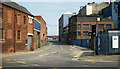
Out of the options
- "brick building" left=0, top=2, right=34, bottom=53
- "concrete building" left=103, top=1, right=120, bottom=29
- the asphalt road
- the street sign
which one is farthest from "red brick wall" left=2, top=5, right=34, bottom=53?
"concrete building" left=103, top=1, right=120, bottom=29

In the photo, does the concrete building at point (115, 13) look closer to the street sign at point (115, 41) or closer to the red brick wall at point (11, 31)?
the red brick wall at point (11, 31)

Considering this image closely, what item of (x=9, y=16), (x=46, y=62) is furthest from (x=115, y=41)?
(x=9, y=16)

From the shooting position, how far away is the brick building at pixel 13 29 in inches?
901

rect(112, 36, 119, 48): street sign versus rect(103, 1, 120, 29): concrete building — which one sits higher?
rect(103, 1, 120, 29): concrete building

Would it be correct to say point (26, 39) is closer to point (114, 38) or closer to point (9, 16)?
point (9, 16)

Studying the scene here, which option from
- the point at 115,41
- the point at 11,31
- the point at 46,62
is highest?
the point at 11,31

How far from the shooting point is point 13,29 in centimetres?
2533

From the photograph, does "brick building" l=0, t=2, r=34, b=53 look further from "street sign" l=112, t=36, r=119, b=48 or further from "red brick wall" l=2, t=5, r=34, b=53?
"street sign" l=112, t=36, r=119, b=48

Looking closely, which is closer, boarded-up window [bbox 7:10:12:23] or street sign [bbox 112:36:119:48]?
street sign [bbox 112:36:119:48]

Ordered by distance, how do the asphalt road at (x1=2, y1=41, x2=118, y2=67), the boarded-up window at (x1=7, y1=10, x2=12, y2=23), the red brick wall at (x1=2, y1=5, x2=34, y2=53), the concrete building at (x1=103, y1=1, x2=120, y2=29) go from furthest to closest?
the concrete building at (x1=103, y1=1, x2=120, y2=29) < the boarded-up window at (x1=7, y1=10, x2=12, y2=23) < the red brick wall at (x1=2, y1=5, x2=34, y2=53) < the asphalt road at (x1=2, y1=41, x2=118, y2=67)

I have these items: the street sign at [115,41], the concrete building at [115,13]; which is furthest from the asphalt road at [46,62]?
the concrete building at [115,13]

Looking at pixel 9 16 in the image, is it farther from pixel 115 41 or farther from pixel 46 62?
pixel 115 41

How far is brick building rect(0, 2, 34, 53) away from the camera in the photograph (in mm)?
22891

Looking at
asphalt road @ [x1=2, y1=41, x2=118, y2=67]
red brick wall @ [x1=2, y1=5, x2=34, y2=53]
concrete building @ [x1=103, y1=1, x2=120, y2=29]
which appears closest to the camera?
asphalt road @ [x1=2, y1=41, x2=118, y2=67]
